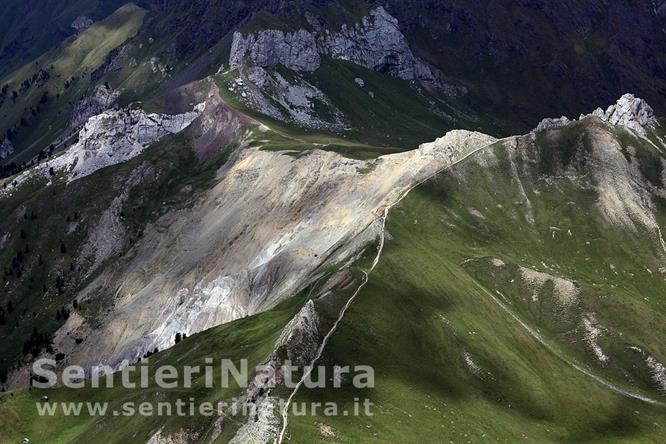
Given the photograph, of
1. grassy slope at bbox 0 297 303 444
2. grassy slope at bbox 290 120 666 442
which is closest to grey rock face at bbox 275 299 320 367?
grassy slope at bbox 290 120 666 442

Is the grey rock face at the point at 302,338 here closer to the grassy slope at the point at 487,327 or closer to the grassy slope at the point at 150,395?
the grassy slope at the point at 487,327

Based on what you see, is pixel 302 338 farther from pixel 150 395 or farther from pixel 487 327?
pixel 487 327

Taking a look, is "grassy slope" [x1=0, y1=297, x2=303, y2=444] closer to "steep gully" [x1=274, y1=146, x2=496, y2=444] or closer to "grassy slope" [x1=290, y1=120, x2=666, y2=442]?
"steep gully" [x1=274, y1=146, x2=496, y2=444]

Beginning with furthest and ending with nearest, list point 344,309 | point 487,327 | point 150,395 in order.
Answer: point 487,327 < point 150,395 < point 344,309

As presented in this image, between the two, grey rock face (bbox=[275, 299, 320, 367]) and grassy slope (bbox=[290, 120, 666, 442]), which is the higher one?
grey rock face (bbox=[275, 299, 320, 367])

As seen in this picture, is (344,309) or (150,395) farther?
(150,395)

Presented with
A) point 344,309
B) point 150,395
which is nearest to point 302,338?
point 344,309

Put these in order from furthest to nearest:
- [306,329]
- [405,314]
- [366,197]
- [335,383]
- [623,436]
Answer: [366,197]
[405,314]
[623,436]
[306,329]
[335,383]

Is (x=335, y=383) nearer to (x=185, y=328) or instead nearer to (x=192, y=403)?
(x=192, y=403)

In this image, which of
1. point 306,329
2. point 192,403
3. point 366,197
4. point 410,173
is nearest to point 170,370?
point 192,403

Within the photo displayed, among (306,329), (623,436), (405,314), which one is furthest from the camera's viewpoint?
(405,314)

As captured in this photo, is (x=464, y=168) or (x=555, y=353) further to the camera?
(x=464, y=168)
